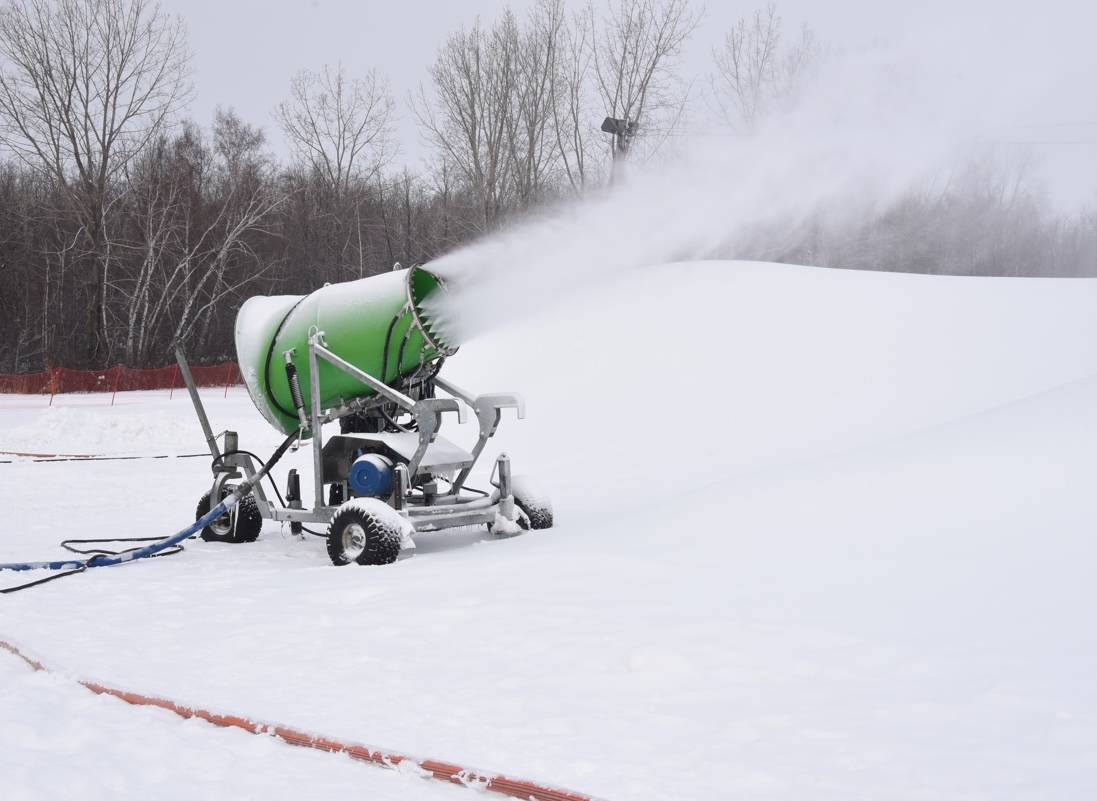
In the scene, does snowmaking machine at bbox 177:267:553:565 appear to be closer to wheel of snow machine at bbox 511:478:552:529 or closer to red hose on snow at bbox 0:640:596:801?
wheel of snow machine at bbox 511:478:552:529

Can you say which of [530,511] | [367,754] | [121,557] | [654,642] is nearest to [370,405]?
[530,511]

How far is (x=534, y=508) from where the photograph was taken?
Result: 367 inches

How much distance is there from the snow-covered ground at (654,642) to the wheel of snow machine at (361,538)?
0.27m

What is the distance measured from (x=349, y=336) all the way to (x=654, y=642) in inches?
185

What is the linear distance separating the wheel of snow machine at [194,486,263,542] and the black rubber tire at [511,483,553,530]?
267cm

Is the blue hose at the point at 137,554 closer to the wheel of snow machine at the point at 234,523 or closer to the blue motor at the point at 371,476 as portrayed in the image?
the wheel of snow machine at the point at 234,523

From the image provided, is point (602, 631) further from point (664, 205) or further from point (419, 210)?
point (419, 210)

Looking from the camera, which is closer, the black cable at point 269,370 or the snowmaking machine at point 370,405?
the snowmaking machine at point 370,405

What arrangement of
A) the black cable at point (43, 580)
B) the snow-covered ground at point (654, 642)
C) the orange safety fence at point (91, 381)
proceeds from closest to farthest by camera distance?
the snow-covered ground at point (654, 642) < the black cable at point (43, 580) < the orange safety fence at point (91, 381)

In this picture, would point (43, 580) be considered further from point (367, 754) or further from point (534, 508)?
point (367, 754)

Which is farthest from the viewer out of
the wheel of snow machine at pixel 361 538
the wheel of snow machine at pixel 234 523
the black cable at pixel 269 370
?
the wheel of snow machine at pixel 234 523

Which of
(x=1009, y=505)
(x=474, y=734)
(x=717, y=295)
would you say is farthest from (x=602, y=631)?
(x=717, y=295)

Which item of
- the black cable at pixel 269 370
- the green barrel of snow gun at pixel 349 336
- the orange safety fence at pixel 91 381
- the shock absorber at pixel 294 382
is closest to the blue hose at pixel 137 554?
the black cable at pixel 269 370

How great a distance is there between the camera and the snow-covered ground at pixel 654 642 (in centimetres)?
376
